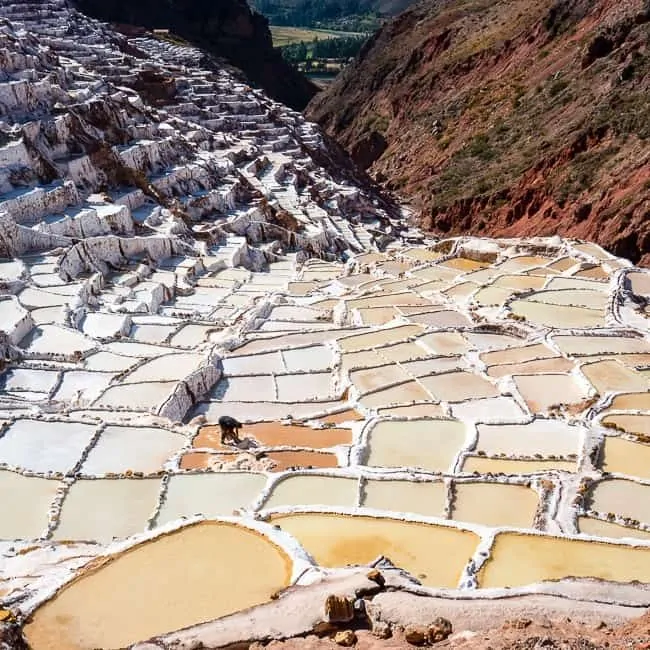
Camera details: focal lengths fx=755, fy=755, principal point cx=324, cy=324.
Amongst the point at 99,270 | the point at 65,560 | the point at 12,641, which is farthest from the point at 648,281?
the point at 12,641

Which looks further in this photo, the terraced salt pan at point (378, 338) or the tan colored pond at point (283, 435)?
the terraced salt pan at point (378, 338)

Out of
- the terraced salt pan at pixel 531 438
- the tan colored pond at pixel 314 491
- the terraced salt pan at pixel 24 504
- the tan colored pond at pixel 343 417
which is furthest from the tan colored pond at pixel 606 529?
the terraced salt pan at pixel 24 504

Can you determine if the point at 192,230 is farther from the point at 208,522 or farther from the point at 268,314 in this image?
the point at 208,522

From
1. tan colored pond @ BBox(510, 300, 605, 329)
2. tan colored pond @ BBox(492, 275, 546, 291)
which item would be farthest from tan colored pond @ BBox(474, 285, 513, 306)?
tan colored pond @ BBox(510, 300, 605, 329)

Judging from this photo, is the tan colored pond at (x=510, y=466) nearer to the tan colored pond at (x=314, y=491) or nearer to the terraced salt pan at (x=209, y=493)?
the tan colored pond at (x=314, y=491)

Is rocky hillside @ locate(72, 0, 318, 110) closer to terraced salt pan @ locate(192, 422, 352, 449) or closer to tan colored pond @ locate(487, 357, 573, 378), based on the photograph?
tan colored pond @ locate(487, 357, 573, 378)

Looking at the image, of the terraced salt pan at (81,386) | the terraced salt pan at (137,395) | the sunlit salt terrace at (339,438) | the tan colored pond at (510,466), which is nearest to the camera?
the sunlit salt terrace at (339,438)

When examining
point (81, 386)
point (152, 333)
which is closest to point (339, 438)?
point (81, 386)
